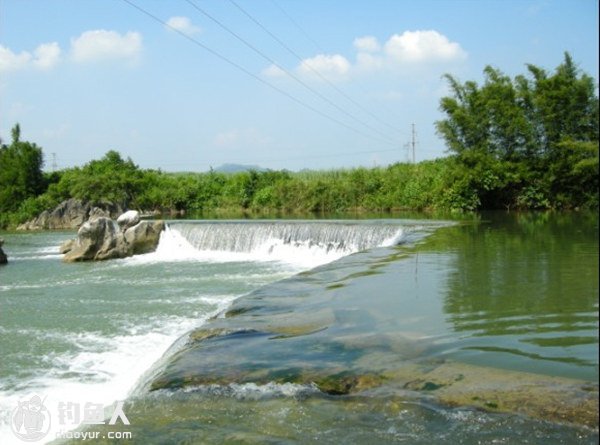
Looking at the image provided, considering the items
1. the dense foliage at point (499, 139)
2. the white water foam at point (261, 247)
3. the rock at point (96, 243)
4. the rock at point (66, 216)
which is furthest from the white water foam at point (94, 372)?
the rock at point (66, 216)

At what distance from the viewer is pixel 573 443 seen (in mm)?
3689

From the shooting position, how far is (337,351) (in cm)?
578

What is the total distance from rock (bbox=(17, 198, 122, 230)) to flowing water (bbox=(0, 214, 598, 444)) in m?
21.8

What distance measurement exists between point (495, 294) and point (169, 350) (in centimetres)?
436

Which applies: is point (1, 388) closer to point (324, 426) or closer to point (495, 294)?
point (324, 426)

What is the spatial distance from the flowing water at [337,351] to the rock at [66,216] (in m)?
21.8

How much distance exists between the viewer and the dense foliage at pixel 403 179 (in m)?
24.6

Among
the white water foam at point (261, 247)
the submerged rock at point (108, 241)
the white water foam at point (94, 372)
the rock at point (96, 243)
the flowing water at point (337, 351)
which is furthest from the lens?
the submerged rock at point (108, 241)

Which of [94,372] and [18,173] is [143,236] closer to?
[94,372]

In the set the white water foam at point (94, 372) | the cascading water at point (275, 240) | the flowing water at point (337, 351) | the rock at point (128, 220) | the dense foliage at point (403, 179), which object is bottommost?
the white water foam at point (94, 372)

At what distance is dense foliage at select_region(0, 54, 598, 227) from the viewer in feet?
80.8

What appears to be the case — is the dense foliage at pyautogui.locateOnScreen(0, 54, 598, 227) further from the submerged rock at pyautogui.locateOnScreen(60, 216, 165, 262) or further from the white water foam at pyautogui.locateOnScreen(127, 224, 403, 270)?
the submerged rock at pyautogui.locateOnScreen(60, 216, 165, 262)

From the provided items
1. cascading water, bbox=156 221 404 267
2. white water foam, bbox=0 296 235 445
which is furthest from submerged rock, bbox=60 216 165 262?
white water foam, bbox=0 296 235 445

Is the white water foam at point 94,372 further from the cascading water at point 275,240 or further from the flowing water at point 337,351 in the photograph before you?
the cascading water at point 275,240
